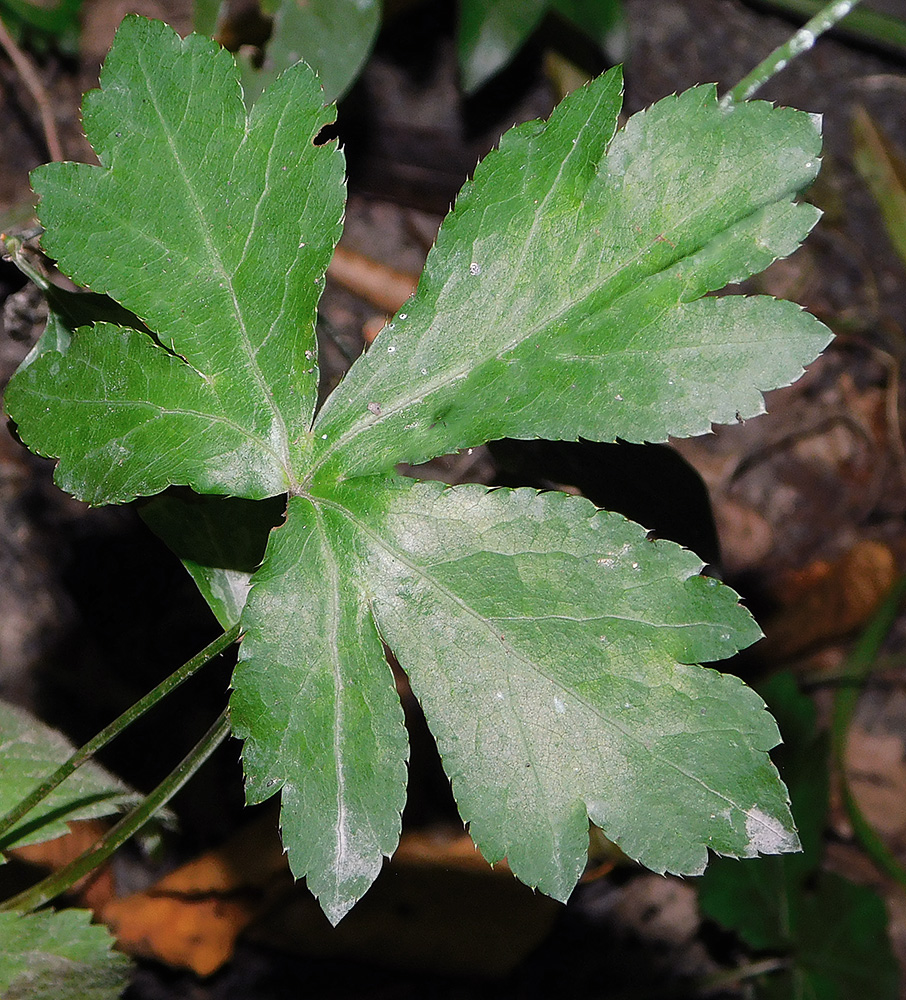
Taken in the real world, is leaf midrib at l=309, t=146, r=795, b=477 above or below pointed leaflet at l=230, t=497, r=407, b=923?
above

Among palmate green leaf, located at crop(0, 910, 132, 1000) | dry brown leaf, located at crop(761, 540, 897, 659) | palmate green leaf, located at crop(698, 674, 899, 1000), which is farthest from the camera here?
dry brown leaf, located at crop(761, 540, 897, 659)

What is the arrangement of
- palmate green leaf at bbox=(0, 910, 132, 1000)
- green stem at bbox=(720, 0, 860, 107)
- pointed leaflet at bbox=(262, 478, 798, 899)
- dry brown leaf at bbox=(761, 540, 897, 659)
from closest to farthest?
pointed leaflet at bbox=(262, 478, 798, 899)
palmate green leaf at bbox=(0, 910, 132, 1000)
green stem at bbox=(720, 0, 860, 107)
dry brown leaf at bbox=(761, 540, 897, 659)

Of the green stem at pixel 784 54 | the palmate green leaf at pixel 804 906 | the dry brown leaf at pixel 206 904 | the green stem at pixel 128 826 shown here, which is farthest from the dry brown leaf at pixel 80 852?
the green stem at pixel 784 54

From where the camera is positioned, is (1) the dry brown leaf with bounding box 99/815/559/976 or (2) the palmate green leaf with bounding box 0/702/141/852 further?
(1) the dry brown leaf with bounding box 99/815/559/976

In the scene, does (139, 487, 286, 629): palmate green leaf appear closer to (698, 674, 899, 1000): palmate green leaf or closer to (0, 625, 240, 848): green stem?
(0, 625, 240, 848): green stem

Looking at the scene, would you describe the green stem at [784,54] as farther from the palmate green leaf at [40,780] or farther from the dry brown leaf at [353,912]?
the dry brown leaf at [353,912]

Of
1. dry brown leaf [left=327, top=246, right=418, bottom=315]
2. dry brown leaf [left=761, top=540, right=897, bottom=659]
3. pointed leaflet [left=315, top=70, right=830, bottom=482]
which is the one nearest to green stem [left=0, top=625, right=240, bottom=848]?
pointed leaflet [left=315, top=70, right=830, bottom=482]
